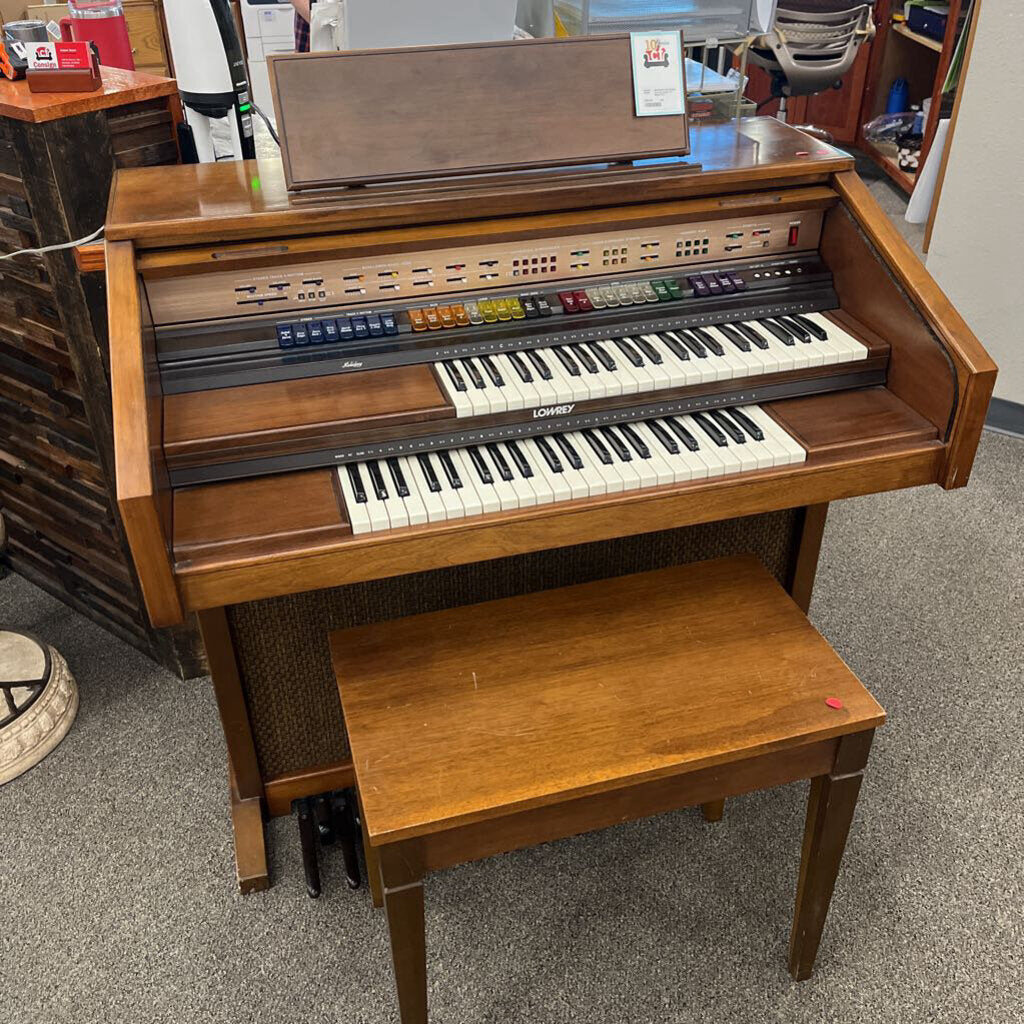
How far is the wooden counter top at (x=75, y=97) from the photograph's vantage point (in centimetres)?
160

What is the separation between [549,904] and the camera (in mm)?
1752

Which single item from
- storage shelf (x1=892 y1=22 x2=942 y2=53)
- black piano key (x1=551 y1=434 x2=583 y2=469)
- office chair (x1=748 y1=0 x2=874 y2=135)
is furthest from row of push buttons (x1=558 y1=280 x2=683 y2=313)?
storage shelf (x1=892 y1=22 x2=942 y2=53)

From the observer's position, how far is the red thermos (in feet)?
6.81

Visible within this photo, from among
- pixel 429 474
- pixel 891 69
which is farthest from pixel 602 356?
pixel 891 69

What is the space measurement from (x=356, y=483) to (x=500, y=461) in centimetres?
21

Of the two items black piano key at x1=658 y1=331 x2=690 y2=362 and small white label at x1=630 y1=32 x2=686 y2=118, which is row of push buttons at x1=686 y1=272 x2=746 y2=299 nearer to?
black piano key at x1=658 y1=331 x2=690 y2=362

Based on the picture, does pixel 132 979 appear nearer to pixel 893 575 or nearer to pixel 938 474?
pixel 938 474

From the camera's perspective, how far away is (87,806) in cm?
195

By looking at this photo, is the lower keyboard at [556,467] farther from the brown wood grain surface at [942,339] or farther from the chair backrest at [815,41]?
the chair backrest at [815,41]

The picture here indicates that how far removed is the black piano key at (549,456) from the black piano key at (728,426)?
27cm

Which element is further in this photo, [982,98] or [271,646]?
[982,98]

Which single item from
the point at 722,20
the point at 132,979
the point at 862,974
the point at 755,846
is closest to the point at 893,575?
the point at 755,846

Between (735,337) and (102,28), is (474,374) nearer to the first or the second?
(735,337)

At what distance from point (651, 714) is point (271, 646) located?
2.37ft
